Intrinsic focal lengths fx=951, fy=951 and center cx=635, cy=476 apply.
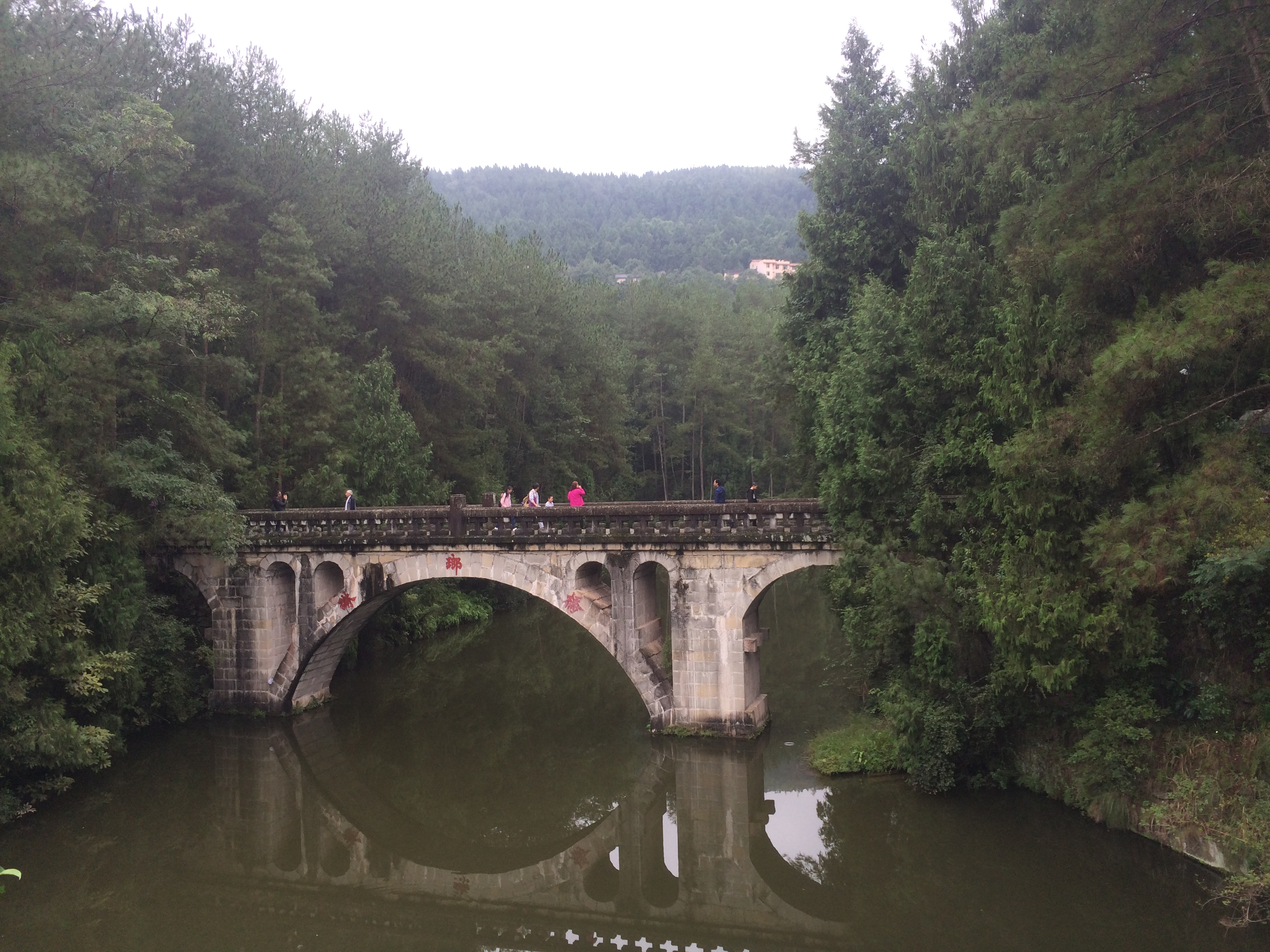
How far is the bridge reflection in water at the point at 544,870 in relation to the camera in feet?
48.9

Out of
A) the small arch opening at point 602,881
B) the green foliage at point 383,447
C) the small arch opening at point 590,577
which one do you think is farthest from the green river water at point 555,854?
the green foliage at point 383,447

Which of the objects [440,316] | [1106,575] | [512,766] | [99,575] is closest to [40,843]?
[99,575]

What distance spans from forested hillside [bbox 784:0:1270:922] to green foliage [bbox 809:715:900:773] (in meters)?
0.44

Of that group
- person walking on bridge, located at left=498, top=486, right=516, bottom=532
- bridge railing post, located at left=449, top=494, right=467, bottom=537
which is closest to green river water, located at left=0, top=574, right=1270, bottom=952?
bridge railing post, located at left=449, top=494, right=467, bottom=537

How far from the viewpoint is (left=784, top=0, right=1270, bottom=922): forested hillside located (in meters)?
12.5

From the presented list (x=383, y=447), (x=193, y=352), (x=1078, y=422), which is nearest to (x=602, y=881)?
(x=1078, y=422)

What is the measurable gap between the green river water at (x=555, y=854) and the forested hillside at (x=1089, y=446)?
1221 mm

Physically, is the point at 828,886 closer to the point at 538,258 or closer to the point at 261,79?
the point at 261,79

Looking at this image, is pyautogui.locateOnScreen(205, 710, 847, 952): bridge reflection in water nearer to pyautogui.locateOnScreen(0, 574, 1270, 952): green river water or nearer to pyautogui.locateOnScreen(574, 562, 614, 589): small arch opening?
pyautogui.locateOnScreen(0, 574, 1270, 952): green river water

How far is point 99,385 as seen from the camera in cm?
2150

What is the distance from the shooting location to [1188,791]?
13.7m

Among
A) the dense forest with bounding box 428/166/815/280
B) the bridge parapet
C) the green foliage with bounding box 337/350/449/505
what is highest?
the dense forest with bounding box 428/166/815/280

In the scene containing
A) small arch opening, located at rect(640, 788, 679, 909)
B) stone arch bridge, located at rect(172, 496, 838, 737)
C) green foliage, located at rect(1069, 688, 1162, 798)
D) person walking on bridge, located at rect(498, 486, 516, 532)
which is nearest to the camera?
green foliage, located at rect(1069, 688, 1162, 798)

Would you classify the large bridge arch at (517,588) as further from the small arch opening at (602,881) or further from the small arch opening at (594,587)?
the small arch opening at (602,881)
